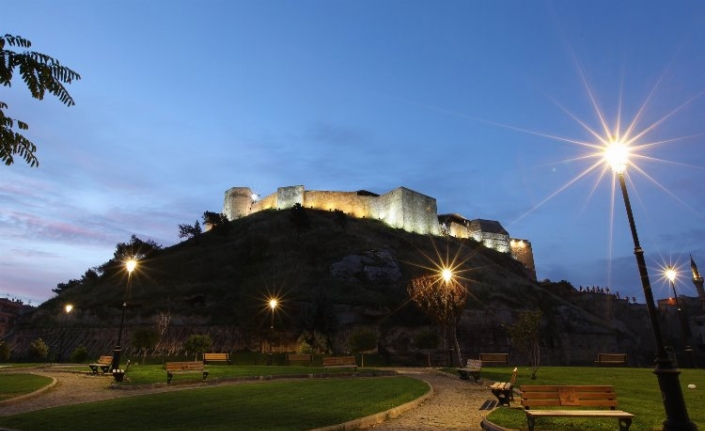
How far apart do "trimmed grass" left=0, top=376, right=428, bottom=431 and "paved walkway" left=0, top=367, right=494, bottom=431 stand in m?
0.79

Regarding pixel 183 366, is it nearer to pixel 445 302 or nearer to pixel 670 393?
pixel 445 302

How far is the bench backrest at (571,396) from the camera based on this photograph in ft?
30.4

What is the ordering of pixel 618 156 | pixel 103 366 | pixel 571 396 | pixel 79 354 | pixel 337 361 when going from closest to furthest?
pixel 571 396 < pixel 618 156 < pixel 103 366 < pixel 337 361 < pixel 79 354

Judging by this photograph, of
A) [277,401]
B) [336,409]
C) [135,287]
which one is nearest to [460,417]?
[336,409]

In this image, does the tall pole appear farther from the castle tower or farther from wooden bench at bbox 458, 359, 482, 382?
the castle tower

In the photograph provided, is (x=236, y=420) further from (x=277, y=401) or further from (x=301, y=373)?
(x=301, y=373)

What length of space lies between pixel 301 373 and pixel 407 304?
101ft

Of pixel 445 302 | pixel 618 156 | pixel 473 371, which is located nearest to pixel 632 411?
pixel 618 156

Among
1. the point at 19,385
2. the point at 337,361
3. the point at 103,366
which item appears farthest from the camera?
the point at 337,361

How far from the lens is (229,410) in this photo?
11.2m

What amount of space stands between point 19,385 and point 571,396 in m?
19.8

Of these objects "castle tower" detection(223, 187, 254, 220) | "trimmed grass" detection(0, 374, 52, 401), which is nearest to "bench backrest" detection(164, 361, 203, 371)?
"trimmed grass" detection(0, 374, 52, 401)

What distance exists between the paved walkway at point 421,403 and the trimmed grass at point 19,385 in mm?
500

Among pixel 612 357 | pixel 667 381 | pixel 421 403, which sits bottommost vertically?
pixel 421 403
